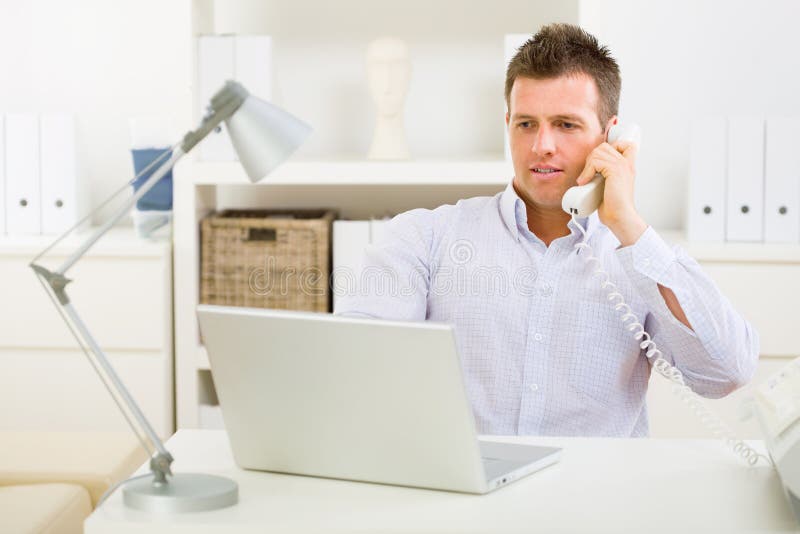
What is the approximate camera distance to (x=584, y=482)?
4.58ft

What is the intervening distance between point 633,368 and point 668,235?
4.52ft

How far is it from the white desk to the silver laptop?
26 millimetres

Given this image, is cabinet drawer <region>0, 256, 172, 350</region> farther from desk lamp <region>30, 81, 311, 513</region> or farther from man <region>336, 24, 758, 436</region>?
desk lamp <region>30, 81, 311, 513</region>

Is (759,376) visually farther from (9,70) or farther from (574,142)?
(9,70)

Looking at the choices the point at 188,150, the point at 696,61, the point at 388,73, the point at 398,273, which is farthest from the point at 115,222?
the point at 696,61

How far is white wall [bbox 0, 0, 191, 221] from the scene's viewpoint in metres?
3.45

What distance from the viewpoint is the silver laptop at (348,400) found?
127 cm

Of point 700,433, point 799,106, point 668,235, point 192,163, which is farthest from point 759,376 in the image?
point 192,163

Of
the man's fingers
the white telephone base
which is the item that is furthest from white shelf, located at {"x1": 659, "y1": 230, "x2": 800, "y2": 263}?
the white telephone base

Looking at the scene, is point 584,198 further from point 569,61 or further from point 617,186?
point 569,61

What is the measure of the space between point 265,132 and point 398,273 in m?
0.73

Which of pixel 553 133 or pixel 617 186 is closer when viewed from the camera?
pixel 617 186

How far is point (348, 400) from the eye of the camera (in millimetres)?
1324

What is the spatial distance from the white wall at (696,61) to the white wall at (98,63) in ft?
4.31
